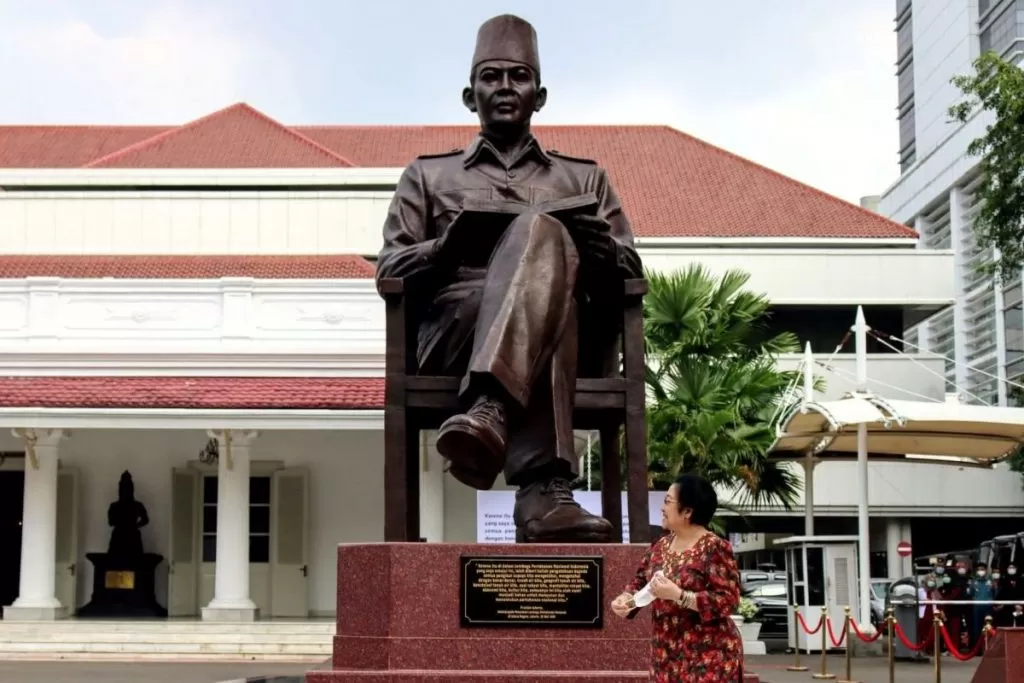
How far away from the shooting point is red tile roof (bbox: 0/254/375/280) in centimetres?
2462

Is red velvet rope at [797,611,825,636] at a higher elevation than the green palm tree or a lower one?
lower

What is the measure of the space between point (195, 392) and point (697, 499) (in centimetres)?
1716

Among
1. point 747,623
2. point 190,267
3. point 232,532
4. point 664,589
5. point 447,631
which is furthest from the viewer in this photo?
point 190,267

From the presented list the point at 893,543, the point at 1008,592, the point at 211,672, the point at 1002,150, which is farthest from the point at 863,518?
the point at 893,543

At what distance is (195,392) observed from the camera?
21.5m

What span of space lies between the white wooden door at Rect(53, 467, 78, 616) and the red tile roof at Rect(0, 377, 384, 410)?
158 centimetres

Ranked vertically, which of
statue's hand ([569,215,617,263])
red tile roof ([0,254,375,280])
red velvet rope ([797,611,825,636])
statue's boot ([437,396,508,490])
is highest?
red tile roof ([0,254,375,280])

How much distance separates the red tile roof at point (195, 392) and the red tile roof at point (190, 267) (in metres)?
2.12

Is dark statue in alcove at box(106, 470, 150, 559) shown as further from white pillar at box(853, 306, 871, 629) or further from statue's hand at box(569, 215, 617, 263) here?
statue's hand at box(569, 215, 617, 263)

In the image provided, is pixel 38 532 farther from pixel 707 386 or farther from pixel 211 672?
pixel 707 386

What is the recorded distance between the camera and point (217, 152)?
3344 centimetres

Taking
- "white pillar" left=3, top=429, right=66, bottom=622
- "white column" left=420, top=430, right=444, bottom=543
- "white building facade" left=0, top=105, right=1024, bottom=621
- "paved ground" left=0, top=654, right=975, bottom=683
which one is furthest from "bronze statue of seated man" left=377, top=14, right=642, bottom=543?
"white pillar" left=3, top=429, right=66, bottom=622

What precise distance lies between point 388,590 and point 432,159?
2036 mm

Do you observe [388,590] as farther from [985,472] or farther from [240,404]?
[985,472]
